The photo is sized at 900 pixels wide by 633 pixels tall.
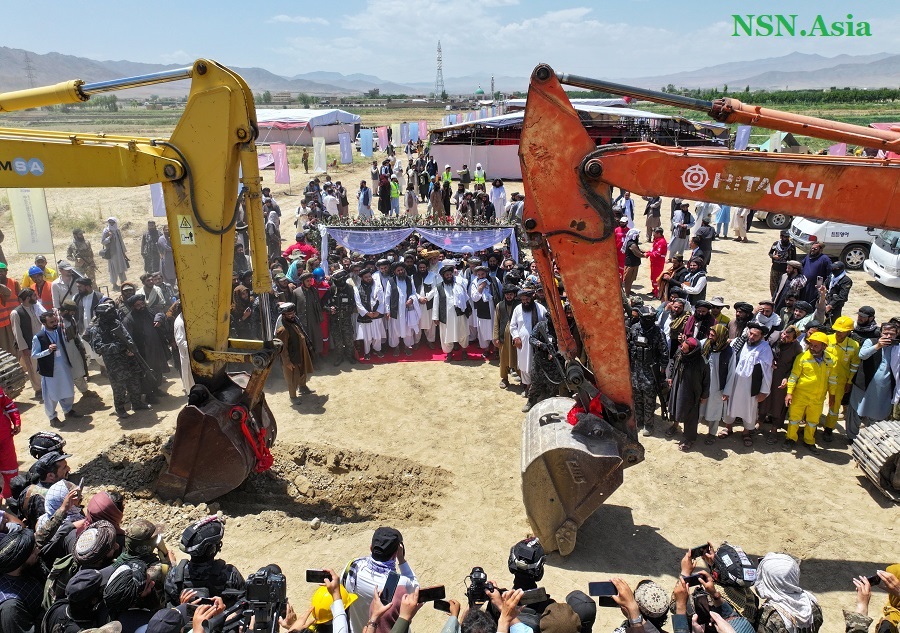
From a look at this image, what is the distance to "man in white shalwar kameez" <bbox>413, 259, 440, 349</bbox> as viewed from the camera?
10789 millimetres

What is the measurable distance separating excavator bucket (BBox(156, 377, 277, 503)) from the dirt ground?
214mm

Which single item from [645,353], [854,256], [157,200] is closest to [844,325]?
[645,353]

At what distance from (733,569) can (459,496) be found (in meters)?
3.48

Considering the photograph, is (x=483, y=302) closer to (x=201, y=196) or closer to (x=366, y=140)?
(x=201, y=196)

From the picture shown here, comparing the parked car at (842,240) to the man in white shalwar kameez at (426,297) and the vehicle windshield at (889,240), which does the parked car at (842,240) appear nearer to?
the vehicle windshield at (889,240)

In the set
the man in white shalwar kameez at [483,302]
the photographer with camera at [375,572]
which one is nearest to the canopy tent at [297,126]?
the man in white shalwar kameez at [483,302]

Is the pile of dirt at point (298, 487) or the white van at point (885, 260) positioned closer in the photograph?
the pile of dirt at point (298, 487)

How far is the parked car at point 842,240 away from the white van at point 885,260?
1.07m

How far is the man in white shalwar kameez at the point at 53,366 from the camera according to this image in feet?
27.4

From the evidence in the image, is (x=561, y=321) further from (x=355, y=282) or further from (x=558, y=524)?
(x=355, y=282)

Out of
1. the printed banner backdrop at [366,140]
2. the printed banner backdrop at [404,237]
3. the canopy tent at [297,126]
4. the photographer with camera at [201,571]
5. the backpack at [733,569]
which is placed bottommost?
the backpack at [733,569]

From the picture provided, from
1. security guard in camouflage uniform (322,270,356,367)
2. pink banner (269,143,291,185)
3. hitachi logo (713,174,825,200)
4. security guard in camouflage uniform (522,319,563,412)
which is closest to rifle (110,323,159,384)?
security guard in camouflage uniform (322,270,356,367)

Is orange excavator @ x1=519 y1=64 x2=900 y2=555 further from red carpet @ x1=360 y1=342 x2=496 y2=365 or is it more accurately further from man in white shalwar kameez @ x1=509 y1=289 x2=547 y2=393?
red carpet @ x1=360 y1=342 x2=496 y2=365

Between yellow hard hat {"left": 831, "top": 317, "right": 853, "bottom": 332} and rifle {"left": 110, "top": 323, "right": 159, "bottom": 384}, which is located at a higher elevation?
yellow hard hat {"left": 831, "top": 317, "right": 853, "bottom": 332}
